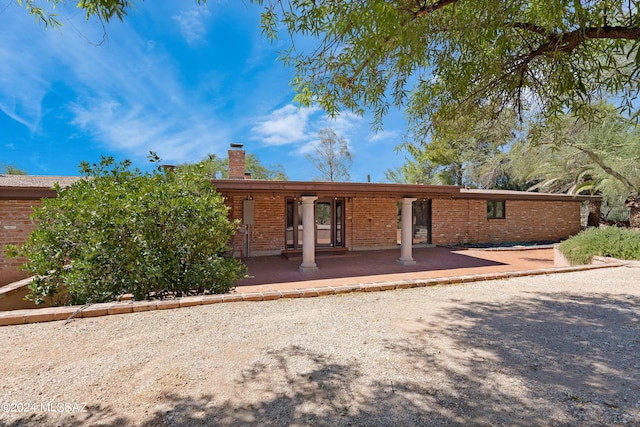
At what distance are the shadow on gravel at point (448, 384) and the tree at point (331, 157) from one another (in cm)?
2439

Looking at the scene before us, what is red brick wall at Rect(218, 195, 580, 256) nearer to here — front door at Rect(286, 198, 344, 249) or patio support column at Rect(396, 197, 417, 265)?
front door at Rect(286, 198, 344, 249)

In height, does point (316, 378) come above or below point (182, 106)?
below

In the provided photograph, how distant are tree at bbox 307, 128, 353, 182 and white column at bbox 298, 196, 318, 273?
61.2 feet

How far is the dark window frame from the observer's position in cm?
1472

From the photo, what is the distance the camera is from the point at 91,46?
2.97m

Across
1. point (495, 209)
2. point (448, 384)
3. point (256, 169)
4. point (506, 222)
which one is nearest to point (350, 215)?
point (495, 209)

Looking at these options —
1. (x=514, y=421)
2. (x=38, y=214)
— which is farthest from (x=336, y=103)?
(x=38, y=214)

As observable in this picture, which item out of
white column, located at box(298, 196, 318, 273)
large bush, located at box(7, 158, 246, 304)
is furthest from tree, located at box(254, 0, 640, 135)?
white column, located at box(298, 196, 318, 273)

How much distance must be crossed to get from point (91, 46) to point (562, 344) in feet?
18.8

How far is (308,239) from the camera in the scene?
28.6ft

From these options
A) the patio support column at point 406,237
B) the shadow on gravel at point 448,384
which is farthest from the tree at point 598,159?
the shadow on gravel at point 448,384

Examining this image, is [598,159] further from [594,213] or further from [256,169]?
[256,169]

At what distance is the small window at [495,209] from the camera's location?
14703 mm

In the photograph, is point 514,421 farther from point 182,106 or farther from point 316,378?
point 182,106
